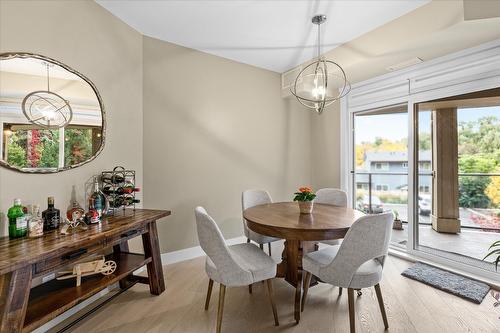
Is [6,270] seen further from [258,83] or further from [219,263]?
[258,83]

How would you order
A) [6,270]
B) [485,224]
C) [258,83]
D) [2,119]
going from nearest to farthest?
[6,270], [2,119], [485,224], [258,83]

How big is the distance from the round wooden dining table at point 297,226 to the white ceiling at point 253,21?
2.03m

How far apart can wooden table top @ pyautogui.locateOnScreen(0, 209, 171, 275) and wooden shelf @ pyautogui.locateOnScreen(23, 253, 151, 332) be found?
1.21ft

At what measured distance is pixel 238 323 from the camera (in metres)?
2.00

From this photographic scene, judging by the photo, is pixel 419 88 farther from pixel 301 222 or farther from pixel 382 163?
pixel 301 222

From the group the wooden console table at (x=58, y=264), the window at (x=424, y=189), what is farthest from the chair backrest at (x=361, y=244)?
the window at (x=424, y=189)

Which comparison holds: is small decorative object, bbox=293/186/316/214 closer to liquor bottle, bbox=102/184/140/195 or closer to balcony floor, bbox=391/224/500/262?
liquor bottle, bbox=102/184/140/195

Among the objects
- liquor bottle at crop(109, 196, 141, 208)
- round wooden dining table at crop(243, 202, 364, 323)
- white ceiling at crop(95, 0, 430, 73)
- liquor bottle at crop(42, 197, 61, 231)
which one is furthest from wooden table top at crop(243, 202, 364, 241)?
white ceiling at crop(95, 0, 430, 73)

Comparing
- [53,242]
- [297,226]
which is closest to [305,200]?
[297,226]

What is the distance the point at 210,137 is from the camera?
3.52 m

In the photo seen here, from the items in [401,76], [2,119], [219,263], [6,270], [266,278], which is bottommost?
[266,278]

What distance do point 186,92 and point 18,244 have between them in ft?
7.78

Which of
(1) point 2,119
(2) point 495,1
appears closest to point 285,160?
(2) point 495,1

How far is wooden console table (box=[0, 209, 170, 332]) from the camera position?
51.0 inches
